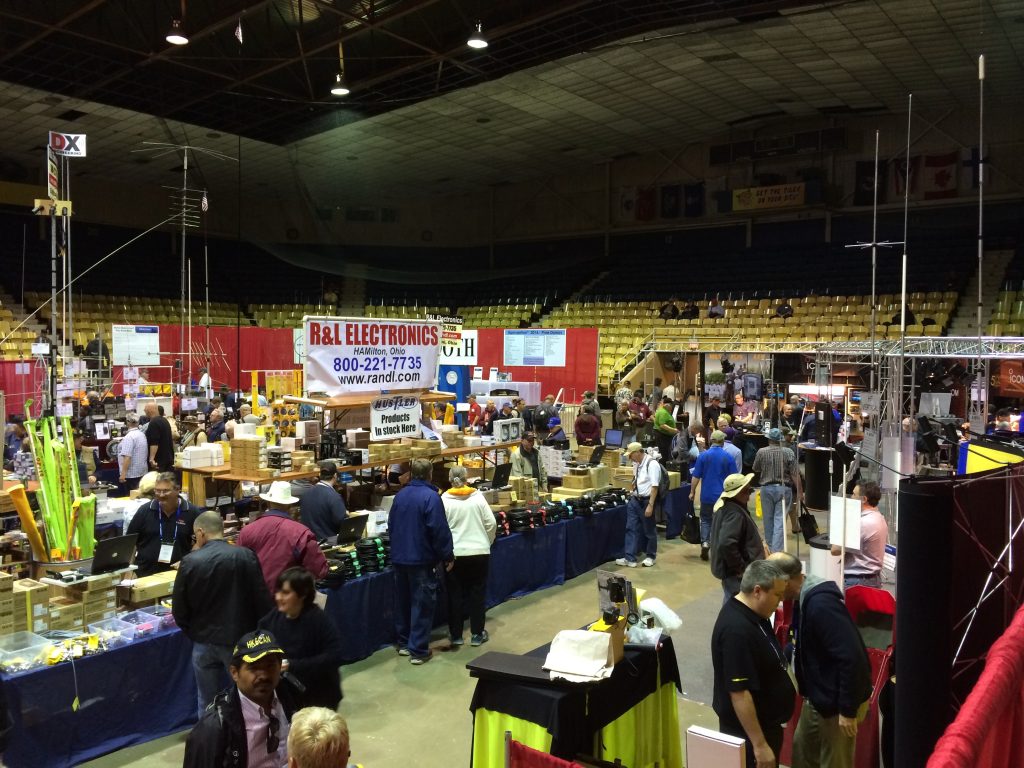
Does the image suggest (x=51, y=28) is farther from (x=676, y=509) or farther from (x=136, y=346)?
(x=676, y=509)

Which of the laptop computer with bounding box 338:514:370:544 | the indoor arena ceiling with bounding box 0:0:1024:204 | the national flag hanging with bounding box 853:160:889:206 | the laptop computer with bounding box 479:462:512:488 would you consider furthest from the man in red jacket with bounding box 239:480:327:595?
the national flag hanging with bounding box 853:160:889:206

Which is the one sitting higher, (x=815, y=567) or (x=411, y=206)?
(x=411, y=206)

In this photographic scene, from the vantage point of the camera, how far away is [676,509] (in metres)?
10.4

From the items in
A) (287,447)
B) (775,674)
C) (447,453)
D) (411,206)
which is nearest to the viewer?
(775,674)

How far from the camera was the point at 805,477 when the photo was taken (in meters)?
9.93

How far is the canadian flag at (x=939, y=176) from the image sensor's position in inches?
809

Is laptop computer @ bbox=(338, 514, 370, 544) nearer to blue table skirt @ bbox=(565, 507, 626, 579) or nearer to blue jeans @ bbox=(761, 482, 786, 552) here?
blue table skirt @ bbox=(565, 507, 626, 579)

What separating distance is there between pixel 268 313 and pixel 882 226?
18070 millimetres

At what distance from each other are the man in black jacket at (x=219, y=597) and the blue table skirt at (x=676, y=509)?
6.75 metres

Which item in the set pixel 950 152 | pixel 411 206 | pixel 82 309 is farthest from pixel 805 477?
pixel 411 206

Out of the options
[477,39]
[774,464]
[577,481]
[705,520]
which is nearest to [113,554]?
[577,481]

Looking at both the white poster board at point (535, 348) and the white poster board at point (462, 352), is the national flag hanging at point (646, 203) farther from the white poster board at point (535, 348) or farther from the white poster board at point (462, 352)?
the white poster board at point (462, 352)

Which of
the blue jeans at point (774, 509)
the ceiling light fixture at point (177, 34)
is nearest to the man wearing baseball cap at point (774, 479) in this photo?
the blue jeans at point (774, 509)

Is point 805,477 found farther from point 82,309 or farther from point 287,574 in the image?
point 82,309
